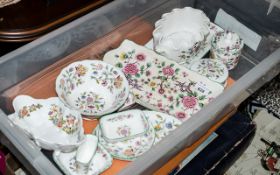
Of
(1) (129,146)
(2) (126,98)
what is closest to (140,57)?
(2) (126,98)

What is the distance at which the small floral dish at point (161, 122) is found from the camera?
41.8 inches

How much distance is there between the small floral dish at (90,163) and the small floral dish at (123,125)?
0.13 feet

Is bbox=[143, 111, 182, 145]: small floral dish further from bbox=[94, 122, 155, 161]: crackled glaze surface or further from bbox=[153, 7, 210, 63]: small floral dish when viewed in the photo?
bbox=[153, 7, 210, 63]: small floral dish

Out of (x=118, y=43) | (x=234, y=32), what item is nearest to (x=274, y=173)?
(x=234, y=32)

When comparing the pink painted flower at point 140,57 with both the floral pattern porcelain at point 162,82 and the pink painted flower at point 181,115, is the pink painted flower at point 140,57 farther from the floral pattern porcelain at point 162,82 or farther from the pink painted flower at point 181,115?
the pink painted flower at point 181,115

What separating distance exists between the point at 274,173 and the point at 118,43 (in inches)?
23.8

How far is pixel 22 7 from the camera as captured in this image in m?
1.10

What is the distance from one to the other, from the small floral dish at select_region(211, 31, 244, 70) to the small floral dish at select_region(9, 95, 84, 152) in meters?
0.45

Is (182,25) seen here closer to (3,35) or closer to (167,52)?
(167,52)

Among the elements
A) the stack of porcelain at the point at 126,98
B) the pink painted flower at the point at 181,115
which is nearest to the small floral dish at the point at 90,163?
the stack of porcelain at the point at 126,98

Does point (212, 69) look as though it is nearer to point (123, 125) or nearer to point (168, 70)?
point (168, 70)

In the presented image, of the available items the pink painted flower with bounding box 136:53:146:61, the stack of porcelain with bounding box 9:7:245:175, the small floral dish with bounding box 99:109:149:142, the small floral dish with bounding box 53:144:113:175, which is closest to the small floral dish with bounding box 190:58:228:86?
the stack of porcelain with bounding box 9:7:245:175

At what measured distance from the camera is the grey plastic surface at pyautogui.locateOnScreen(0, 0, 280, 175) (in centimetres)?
90

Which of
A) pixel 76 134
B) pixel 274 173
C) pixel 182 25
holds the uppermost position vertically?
pixel 182 25
